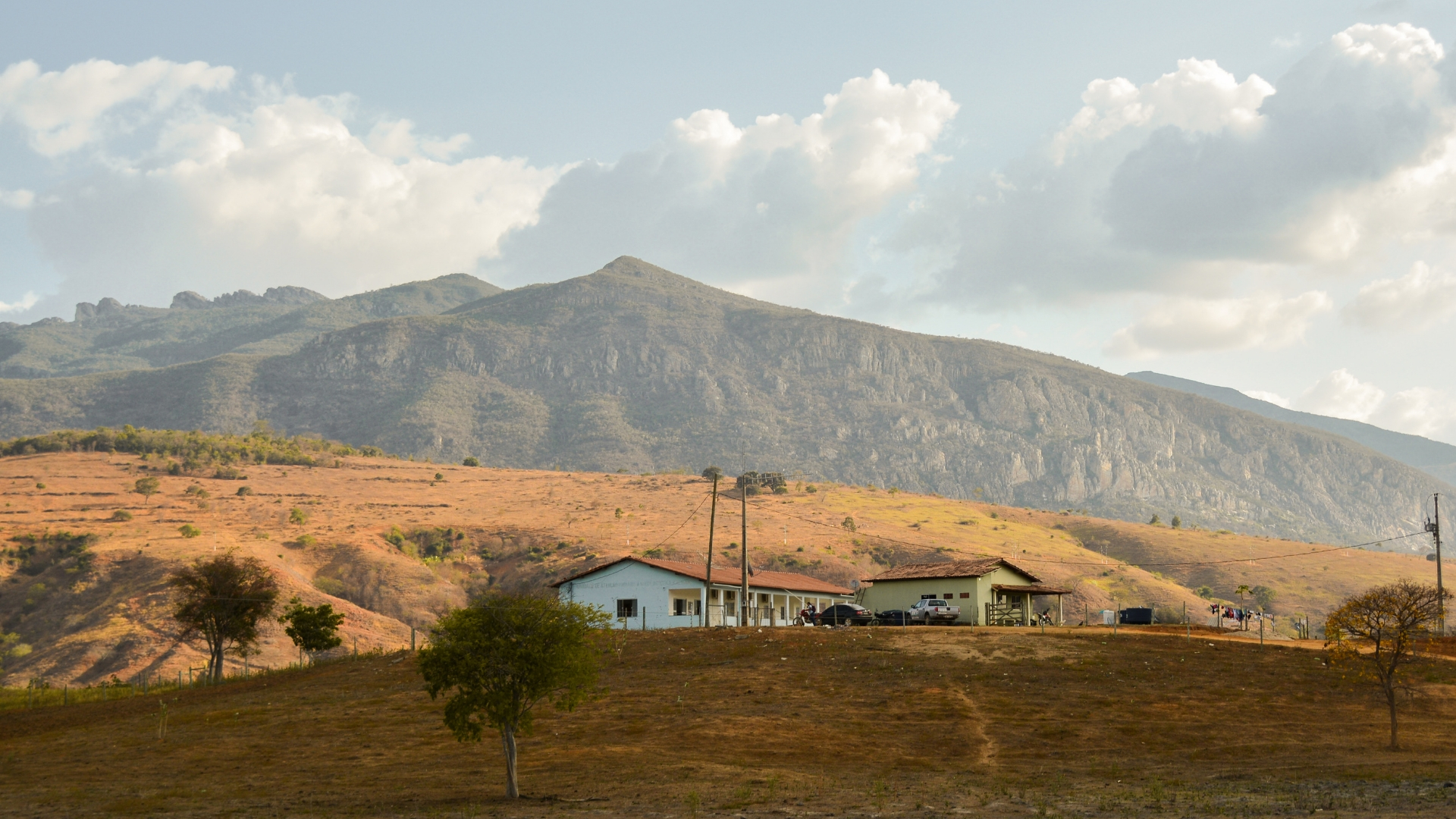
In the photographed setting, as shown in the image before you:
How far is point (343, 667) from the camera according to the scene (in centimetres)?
5334

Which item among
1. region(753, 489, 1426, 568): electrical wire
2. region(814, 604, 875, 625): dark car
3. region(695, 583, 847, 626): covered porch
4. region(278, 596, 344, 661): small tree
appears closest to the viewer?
region(278, 596, 344, 661): small tree

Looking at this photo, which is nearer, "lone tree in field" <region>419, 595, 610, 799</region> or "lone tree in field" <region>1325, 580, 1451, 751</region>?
"lone tree in field" <region>419, 595, 610, 799</region>

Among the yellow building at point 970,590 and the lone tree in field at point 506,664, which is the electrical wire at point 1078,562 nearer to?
the yellow building at point 970,590

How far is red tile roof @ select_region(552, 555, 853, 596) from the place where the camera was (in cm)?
6631

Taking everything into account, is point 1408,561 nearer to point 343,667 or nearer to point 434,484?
point 434,484

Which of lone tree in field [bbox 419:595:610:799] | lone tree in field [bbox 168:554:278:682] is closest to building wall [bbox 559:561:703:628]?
lone tree in field [bbox 168:554:278:682]

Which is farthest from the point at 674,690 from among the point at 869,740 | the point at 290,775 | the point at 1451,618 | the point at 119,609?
the point at 1451,618

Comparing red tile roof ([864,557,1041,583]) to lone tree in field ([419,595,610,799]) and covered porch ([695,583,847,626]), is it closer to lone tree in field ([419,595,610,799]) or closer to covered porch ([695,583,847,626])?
covered porch ([695,583,847,626])

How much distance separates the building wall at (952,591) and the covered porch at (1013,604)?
533mm

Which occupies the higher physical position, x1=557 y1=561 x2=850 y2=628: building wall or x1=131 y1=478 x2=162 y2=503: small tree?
x1=131 y1=478 x2=162 y2=503: small tree

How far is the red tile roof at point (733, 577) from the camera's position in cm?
6631

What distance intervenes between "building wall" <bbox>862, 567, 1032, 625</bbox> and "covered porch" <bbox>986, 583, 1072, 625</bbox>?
1.75 feet

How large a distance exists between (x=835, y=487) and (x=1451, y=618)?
8205 centimetres

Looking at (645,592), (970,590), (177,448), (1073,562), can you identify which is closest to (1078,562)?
(1073,562)
